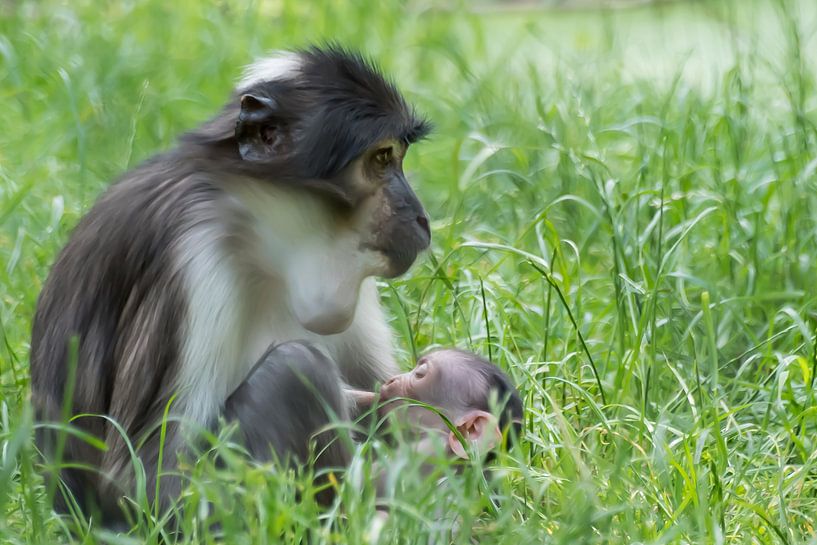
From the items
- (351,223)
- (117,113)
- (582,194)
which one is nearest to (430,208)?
(582,194)

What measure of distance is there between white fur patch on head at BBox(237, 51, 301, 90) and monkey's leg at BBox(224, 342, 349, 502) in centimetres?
65

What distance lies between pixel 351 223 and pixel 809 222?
6.12ft

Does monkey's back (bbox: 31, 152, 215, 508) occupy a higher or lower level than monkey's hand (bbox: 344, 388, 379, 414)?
higher

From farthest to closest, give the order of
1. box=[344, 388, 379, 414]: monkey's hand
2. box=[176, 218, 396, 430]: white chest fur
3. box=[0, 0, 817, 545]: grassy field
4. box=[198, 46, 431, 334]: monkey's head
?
box=[344, 388, 379, 414]: monkey's hand
box=[198, 46, 431, 334]: monkey's head
box=[176, 218, 396, 430]: white chest fur
box=[0, 0, 817, 545]: grassy field

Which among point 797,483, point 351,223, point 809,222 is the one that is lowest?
point 797,483

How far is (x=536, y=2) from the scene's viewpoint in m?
10.5

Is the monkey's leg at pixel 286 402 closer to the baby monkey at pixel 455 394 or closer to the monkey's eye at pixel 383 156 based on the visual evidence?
the baby monkey at pixel 455 394

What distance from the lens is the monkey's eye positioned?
11.2 feet

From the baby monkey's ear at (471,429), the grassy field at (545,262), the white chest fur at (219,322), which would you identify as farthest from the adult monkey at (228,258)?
the baby monkey's ear at (471,429)

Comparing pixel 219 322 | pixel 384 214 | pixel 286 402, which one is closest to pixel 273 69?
pixel 384 214

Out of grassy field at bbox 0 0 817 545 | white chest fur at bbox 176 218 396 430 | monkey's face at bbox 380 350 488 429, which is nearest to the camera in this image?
grassy field at bbox 0 0 817 545

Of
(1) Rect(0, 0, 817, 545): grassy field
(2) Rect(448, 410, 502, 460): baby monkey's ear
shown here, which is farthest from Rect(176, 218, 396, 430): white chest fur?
(2) Rect(448, 410, 502, 460): baby monkey's ear

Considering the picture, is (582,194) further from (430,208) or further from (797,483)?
(797,483)

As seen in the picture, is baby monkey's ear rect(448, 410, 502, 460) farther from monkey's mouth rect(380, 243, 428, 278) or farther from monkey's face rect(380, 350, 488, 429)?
monkey's mouth rect(380, 243, 428, 278)
